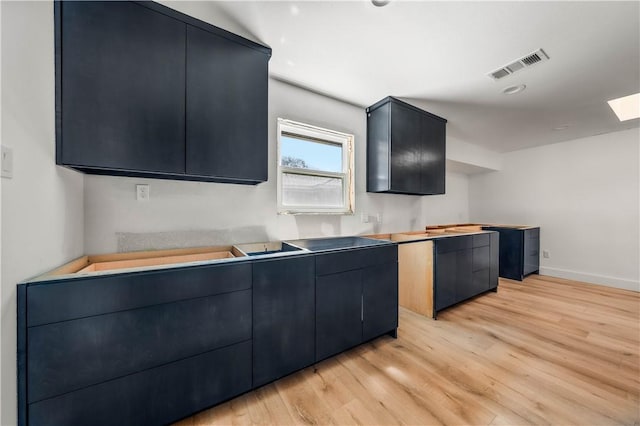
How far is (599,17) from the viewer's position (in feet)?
5.03

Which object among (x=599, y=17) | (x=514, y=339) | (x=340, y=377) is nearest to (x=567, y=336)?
(x=514, y=339)

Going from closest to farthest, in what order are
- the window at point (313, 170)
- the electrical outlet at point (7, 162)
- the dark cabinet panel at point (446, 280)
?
the electrical outlet at point (7, 162) → the window at point (313, 170) → the dark cabinet panel at point (446, 280)

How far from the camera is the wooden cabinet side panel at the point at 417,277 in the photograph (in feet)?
8.51

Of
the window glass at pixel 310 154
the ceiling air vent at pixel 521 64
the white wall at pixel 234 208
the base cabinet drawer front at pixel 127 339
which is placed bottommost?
the base cabinet drawer front at pixel 127 339

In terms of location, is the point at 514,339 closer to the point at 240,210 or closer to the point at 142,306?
the point at 240,210

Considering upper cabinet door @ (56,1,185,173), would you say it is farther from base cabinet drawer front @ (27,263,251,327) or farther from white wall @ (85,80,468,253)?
base cabinet drawer front @ (27,263,251,327)

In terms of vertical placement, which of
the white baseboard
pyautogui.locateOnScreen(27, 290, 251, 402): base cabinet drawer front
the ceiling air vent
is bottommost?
the white baseboard

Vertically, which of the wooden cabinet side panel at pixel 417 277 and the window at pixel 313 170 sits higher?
the window at pixel 313 170

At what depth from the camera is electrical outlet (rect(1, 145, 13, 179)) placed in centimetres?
85

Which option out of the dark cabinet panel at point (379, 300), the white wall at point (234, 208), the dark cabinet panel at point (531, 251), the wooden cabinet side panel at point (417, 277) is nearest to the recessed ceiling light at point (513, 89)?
the white wall at point (234, 208)

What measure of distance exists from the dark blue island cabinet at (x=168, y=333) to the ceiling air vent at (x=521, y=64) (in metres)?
2.15

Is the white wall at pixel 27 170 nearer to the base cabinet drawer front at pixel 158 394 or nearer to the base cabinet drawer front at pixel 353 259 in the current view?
the base cabinet drawer front at pixel 158 394

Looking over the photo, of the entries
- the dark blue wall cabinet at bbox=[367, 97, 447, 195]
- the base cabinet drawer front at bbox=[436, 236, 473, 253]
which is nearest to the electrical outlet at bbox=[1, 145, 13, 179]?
the dark blue wall cabinet at bbox=[367, 97, 447, 195]

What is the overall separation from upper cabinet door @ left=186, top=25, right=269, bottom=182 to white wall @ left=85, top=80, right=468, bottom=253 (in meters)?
0.37
